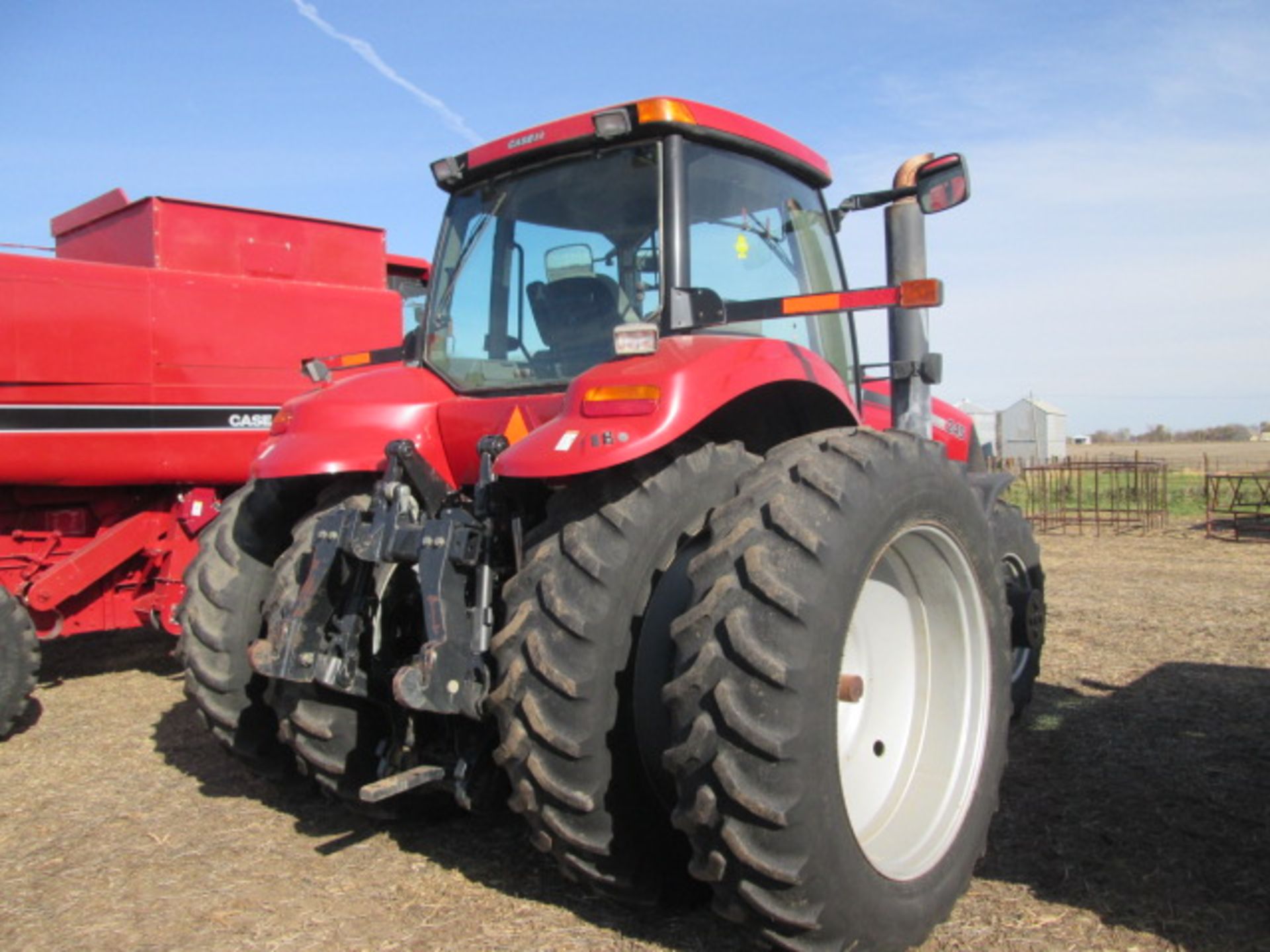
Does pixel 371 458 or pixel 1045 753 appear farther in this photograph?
pixel 1045 753

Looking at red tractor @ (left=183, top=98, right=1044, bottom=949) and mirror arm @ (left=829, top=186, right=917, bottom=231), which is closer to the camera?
red tractor @ (left=183, top=98, right=1044, bottom=949)

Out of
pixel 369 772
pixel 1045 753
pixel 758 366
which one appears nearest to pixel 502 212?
pixel 758 366

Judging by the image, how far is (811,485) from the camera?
2605 millimetres

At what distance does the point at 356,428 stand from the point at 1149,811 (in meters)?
3.01


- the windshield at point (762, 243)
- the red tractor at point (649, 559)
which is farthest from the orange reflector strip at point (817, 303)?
the windshield at point (762, 243)

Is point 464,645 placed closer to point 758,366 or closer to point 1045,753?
point 758,366

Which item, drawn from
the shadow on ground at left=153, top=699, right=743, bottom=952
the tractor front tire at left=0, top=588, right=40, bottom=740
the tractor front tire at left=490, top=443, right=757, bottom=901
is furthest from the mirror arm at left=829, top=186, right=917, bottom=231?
the tractor front tire at left=0, top=588, right=40, bottom=740

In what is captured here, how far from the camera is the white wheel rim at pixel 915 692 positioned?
3145 mm

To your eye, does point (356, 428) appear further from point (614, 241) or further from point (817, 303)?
point (817, 303)

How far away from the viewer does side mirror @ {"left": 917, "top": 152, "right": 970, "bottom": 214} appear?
347 centimetres

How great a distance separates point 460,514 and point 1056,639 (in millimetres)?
5432

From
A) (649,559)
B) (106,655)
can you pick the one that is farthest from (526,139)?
(106,655)

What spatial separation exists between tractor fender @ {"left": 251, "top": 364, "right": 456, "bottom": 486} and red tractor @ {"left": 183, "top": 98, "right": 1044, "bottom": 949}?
1 cm

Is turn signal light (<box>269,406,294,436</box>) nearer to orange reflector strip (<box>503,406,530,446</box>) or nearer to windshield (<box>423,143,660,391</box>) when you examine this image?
windshield (<box>423,143,660,391</box>)
